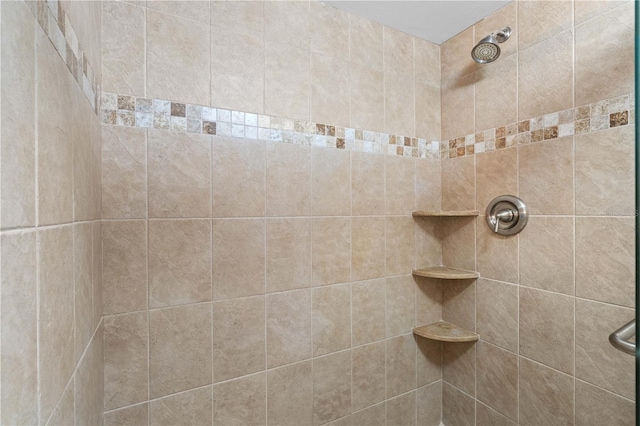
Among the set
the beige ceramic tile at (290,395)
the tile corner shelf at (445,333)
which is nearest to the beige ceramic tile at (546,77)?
the tile corner shelf at (445,333)

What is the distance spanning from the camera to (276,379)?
1162 millimetres

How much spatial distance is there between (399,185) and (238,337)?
1002 millimetres

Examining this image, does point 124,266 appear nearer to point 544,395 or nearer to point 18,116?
point 18,116

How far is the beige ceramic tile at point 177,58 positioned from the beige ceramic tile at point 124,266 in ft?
1.49

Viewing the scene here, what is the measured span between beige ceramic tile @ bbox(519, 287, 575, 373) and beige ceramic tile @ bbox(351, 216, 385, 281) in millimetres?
602

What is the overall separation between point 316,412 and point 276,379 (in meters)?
0.25

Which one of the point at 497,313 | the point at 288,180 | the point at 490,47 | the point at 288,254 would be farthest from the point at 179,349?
the point at 490,47

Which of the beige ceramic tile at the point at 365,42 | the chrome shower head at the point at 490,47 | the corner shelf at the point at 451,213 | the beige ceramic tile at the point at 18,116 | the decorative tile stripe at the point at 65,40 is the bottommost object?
the corner shelf at the point at 451,213

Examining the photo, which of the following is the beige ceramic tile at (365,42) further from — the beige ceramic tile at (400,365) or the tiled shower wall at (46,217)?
the beige ceramic tile at (400,365)

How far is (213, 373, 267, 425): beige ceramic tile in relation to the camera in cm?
106

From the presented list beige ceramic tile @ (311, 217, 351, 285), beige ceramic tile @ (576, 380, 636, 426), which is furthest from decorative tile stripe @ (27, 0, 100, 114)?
beige ceramic tile @ (576, 380, 636, 426)

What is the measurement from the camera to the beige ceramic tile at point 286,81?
3.80 ft

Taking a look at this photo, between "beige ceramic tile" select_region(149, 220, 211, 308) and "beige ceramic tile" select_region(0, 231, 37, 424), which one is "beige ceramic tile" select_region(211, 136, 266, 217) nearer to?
"beige ceramic tile" select_region(149, 220, 211, 308)

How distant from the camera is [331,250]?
1281 millimetres
